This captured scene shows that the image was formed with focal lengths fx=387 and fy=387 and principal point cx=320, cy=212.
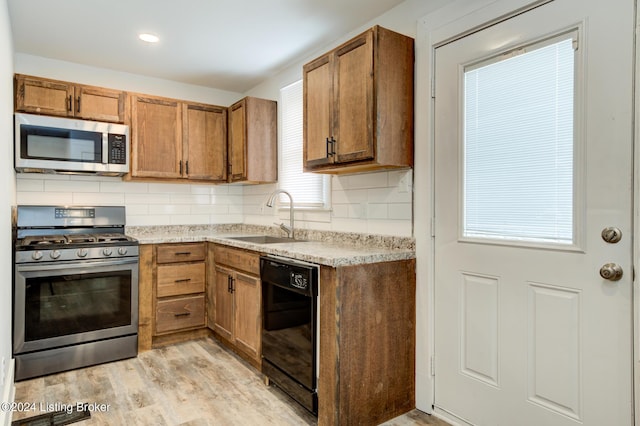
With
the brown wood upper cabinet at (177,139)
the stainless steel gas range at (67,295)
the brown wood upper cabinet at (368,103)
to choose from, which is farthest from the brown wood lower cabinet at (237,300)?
the brown wood upper cabinet at (368,103)

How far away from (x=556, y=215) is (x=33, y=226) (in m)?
3.73

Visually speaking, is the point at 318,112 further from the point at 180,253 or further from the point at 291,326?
the point at 180,253

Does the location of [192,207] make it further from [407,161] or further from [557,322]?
[557,322]

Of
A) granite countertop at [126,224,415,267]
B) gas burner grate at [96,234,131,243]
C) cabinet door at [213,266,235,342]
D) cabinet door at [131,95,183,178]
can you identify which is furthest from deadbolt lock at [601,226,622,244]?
cabinet door at [131,95,183,178]

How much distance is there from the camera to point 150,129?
354 cm

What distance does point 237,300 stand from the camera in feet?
9.70

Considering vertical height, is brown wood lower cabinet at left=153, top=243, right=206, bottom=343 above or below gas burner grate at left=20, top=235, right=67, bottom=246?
below

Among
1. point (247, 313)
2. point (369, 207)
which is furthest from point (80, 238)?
point (369, 207)

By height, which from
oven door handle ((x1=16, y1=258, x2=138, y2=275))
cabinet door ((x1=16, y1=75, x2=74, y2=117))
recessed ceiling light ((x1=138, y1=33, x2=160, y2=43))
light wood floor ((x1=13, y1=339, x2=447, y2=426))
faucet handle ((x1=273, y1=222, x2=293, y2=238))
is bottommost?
light wood floor ((x1=13, y1=339, x2=447, y2=426))

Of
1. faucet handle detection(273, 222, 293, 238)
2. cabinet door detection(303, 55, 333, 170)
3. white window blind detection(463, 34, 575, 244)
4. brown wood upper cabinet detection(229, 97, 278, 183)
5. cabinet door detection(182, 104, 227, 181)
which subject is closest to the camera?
white window blind detection(463, 34, 575, 244)

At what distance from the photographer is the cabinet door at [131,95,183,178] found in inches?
136

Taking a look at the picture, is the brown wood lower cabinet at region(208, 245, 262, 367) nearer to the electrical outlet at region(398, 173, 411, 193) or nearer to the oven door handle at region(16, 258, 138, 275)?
the oven door handle at region(16, 258, 138, 275)

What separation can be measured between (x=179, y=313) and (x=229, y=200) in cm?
142

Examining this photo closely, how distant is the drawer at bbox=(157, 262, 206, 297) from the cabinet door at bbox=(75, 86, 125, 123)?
1.39 metres
